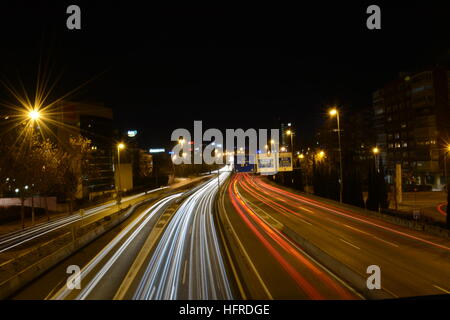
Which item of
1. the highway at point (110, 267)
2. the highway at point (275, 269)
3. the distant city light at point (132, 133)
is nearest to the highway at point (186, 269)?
the highway at point (275, 269)

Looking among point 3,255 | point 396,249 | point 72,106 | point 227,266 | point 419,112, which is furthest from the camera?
point 419,112

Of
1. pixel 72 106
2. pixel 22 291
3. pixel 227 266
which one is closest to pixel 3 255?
pixel 22 291

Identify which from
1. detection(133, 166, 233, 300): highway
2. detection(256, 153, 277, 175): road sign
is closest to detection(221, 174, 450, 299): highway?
detection(133, 166, 233, 300): highway

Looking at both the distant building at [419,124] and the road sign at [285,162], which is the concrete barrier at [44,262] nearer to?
the road sign at [285,162]

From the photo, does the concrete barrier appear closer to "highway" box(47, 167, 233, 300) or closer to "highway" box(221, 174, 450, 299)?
"highway" box(47, 167, 233, 300)

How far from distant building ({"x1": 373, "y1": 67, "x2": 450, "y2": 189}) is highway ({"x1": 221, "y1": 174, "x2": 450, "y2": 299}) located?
45.0 m

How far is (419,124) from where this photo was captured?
6569 centimetres

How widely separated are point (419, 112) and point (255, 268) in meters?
68.2

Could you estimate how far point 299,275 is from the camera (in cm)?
1326

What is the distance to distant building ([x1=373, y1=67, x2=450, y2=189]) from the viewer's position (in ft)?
206

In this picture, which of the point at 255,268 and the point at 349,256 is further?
the point at 349,256

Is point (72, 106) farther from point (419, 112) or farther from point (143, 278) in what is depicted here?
point (419, 112)

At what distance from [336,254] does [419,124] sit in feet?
206

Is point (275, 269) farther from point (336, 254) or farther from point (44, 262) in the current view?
point (44, 262)
